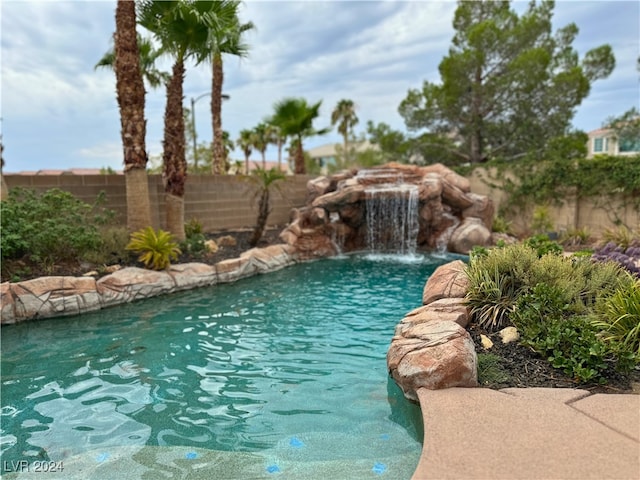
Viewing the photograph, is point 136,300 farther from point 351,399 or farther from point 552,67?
point 552,67

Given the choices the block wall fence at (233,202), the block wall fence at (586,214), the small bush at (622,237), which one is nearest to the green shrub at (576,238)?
the block wall fence at (233,202)

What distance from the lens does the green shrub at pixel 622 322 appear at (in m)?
3.09

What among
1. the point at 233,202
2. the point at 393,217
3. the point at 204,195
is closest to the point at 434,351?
the point at 393,217

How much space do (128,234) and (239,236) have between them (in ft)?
12.0

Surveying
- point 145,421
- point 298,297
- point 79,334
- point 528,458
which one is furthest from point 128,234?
point 528,458

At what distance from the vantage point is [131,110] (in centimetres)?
811

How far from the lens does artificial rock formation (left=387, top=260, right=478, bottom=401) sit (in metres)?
3.08

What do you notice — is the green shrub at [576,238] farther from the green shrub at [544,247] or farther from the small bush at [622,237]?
the green shrub at [544,247]

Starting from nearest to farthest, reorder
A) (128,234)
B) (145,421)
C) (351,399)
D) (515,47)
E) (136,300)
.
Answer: (145,421) < (351,399) < (136,300) < (128,234) < (515,47)

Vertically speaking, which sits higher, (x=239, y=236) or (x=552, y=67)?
(x=552, y=67)

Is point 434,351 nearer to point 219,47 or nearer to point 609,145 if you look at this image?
point 219,47

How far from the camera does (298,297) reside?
724 centimetres

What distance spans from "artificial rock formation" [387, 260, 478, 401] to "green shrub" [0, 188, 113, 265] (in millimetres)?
6190
